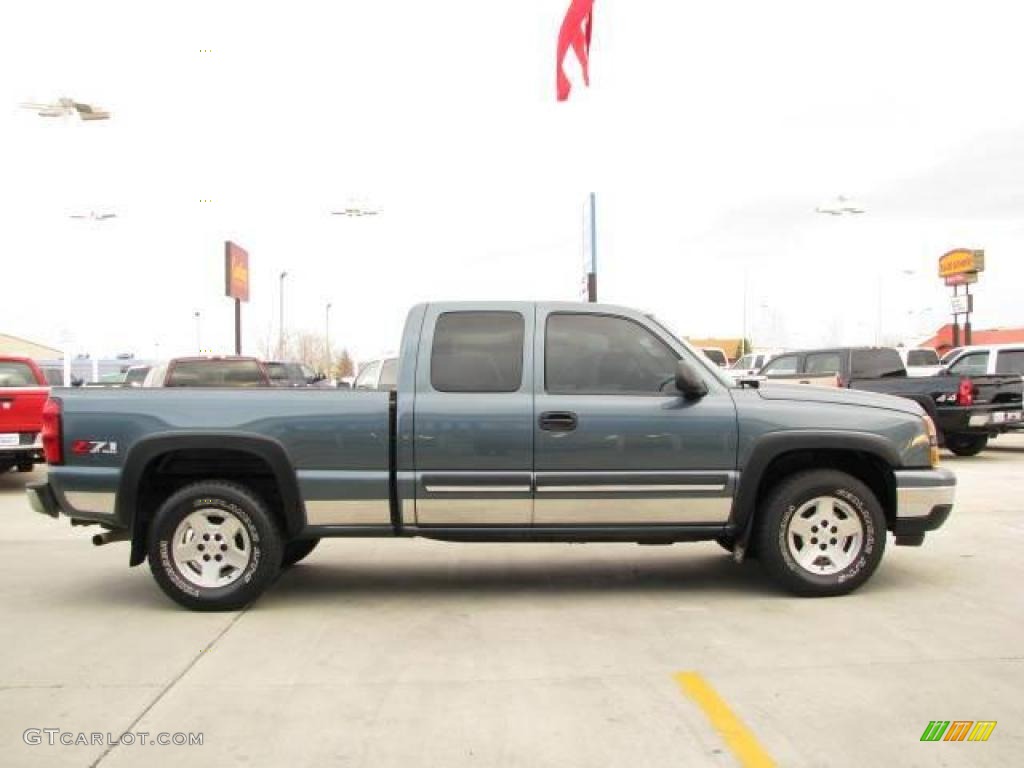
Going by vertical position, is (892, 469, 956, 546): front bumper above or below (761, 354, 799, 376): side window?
below

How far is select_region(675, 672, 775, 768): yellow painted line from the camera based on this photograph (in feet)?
12.1

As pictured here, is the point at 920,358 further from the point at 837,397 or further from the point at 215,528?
the point at 215,528

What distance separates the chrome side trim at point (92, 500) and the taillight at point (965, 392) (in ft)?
44.1

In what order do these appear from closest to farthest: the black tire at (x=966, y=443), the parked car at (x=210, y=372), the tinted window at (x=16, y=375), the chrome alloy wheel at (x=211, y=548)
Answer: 1. the chrome alloy wheel at (x=211, y=548)
2. the tinted window at (x=16, y=375)
3. the parked car at (x=210, y=372)
4. the black tire at (x=966, y=443)

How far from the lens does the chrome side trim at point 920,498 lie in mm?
5973

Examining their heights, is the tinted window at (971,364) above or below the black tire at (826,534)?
above

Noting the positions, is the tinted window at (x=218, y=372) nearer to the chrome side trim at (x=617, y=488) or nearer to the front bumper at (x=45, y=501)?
the front bumper at (x=45, y=501)

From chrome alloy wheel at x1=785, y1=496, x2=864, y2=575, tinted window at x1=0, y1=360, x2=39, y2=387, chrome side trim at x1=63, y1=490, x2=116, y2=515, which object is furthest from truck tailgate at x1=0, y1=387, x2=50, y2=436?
chrome alloy wheel at x1=785, y1=496, x2=864, y2=575

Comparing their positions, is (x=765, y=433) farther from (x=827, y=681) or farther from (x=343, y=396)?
(x=343, y=396)

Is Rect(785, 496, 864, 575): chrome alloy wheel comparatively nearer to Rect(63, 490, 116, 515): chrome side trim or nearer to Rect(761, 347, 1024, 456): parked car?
Rect(63, 490, 116, 515): chrome side trim

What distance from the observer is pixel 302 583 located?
6730 mm

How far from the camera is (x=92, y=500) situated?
581cm

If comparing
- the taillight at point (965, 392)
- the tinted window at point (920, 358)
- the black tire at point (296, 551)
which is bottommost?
the black tire at point (296, 551)

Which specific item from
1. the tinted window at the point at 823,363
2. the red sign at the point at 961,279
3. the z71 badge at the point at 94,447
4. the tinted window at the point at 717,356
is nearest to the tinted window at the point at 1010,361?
the tinted window at the point at 823,363
